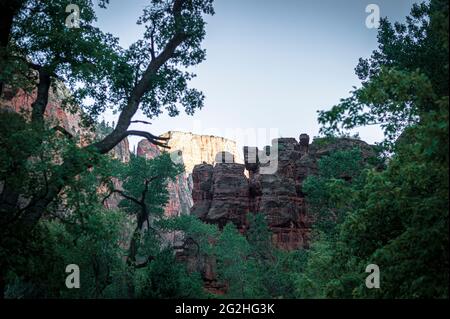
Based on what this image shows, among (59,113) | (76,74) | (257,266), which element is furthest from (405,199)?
(59,113)

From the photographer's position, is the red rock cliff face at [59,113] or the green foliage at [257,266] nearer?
the red rock cliff face at [59,113]

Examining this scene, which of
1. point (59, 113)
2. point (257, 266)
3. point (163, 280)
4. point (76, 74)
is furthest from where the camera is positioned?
point (59, 113)

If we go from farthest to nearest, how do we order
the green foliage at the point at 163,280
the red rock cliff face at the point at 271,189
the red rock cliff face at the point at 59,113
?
1. the red rock cliff face at the point at 271,189
2. the green foliage at the point at 163,280
3. the red rock cliff face at the point at 59,113

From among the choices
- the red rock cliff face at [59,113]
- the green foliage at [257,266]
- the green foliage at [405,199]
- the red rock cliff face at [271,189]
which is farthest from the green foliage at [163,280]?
the red rock cliff face at [271,189]

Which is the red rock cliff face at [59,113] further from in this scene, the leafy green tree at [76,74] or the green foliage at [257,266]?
the green foliage at [257,266]

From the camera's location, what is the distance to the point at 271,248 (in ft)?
131

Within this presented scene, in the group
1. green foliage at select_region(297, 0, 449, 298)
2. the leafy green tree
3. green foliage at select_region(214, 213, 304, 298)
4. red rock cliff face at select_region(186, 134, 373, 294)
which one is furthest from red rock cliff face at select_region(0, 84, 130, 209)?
red rock cliff face at select_region(186, 134, 373, 294)

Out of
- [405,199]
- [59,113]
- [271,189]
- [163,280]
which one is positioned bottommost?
[163,280]

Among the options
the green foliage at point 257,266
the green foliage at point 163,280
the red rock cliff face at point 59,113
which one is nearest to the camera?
the red rock cliff face at point 59,113

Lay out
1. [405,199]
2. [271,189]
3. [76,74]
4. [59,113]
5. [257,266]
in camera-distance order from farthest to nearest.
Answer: [59,113] → [271,189] → [257,266] → [76,74] → [405,199]

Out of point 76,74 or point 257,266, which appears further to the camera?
point 257,266

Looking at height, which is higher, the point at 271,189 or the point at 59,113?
the point at 59,113

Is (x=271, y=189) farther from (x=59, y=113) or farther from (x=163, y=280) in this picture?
(x=59, y=113)
